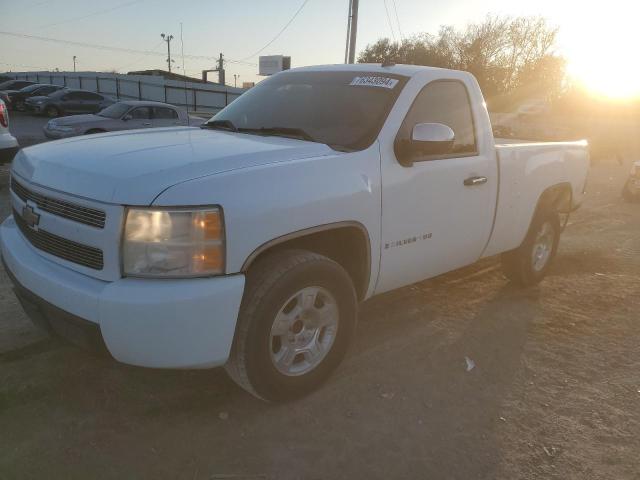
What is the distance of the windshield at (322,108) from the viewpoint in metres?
3.38

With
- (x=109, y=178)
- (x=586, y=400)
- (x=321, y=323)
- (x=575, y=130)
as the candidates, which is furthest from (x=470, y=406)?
(x=575, y=130)

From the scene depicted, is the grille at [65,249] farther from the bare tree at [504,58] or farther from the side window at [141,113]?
the bare tree at [504,58]

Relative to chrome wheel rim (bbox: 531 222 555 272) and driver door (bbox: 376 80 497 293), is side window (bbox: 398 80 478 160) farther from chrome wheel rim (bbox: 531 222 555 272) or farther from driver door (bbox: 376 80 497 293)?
chrome wheel rim (bbox: 531 222 555 272)

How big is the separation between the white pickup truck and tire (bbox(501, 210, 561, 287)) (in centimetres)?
86

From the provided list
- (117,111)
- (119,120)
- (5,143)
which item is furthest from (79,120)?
(5,143)

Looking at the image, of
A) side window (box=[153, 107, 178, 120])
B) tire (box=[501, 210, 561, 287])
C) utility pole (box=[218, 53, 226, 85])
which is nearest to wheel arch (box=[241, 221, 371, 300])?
tire (box=[501, 210, 561, 287])

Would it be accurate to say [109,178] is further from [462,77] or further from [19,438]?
[462,77]

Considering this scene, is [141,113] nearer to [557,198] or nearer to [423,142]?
[557,198]

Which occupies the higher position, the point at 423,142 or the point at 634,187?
the point at 423,142

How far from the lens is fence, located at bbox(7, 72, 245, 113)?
39.5m

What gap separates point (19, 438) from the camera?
8.57 feet

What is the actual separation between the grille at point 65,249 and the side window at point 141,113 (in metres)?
12.5

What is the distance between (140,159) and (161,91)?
4220cm

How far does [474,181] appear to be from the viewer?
3.86 metres
